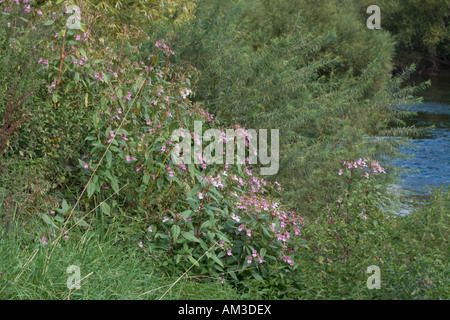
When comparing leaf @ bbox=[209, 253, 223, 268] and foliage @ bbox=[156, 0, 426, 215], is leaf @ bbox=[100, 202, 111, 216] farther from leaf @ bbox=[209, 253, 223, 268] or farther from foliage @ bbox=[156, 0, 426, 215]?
foliage @ bbox=[156, 0, 426, 215]

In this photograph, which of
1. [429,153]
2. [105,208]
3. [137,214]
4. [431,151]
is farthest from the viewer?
[431,151]

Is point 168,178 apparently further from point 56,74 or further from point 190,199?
point 56,74

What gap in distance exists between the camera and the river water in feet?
32.2

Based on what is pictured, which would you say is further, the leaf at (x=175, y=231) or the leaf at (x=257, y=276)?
the leaf at (x=257, y=276)

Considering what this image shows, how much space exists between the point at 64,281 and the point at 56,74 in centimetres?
156

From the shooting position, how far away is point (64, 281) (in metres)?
2.72

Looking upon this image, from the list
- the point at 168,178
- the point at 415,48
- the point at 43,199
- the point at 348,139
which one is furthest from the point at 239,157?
the point at 415,48

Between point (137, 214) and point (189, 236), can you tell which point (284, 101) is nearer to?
point (137, 214)

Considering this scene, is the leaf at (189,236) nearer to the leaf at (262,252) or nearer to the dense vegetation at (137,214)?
the dense vegetation at (137,214)

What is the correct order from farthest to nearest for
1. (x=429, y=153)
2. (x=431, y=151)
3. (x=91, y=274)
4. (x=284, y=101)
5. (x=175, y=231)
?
(x=431, y=151) → (x=429, y=153) → (x=284, y=101) → (x=175, y=231) → (x=91, y=274)

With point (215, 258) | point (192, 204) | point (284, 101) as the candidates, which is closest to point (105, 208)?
point (192, 204)

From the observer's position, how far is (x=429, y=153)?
11750 millimetres

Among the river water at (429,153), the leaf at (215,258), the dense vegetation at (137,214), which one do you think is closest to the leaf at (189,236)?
the dense vegetation at (137,214)

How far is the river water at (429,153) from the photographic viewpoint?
32.2 feet
